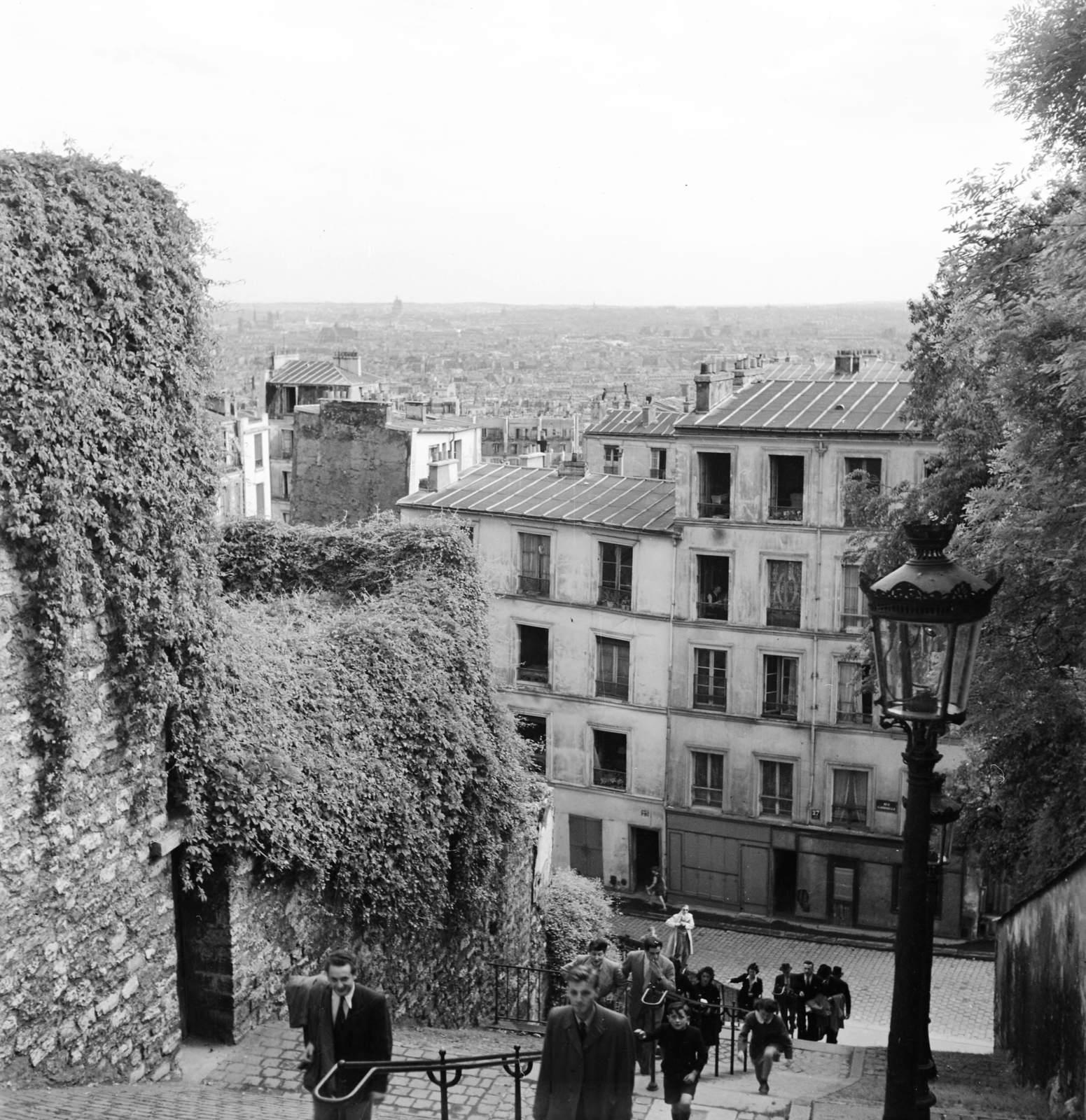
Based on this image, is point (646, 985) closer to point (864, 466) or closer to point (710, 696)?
point (864, 466)

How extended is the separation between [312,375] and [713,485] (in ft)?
133

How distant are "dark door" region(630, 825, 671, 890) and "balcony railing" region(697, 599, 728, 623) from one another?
19.4 ft

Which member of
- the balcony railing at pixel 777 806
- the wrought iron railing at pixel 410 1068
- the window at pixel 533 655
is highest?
the wrought iron railing at pixel 410 1068

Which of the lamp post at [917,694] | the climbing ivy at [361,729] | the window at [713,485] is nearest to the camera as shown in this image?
the lamp post at [917,694]

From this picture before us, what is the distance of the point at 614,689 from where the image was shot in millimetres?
34469

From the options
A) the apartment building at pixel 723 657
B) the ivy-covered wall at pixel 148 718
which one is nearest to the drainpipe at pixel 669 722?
the apartment building at pixel 723 657

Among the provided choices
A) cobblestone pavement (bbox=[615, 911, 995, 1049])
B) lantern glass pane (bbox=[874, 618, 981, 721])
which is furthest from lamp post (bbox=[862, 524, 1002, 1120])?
cobblestone pavement (bbox=[615, 911, 995, 1049])

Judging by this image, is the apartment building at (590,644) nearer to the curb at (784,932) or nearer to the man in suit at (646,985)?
the curb at (784,932)

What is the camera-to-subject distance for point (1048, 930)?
439 inches

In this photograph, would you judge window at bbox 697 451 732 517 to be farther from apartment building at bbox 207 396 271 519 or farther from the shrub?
apartment building at bbox 207 396 271 519

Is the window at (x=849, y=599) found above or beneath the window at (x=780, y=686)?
above

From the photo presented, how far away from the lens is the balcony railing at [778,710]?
32.9m

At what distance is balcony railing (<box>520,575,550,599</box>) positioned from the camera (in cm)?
3461

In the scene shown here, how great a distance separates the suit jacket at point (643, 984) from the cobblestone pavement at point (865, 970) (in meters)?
11.2
